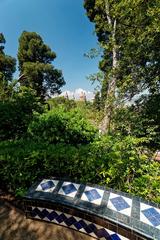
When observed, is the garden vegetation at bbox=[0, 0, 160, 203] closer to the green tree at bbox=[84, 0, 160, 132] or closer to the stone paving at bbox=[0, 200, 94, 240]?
the green tree at bbox=[84, 0, 160, 132]

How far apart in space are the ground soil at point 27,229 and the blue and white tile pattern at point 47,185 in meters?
0.44

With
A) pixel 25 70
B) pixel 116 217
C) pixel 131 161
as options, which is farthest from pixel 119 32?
pixel 25 70

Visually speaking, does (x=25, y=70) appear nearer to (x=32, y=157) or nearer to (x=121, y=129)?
(x=121, y=129)

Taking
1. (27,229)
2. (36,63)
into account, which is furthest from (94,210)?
(36,63)

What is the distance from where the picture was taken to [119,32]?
8.65 meters

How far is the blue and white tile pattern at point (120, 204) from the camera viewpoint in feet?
8.38

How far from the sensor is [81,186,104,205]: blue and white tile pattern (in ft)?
9.12

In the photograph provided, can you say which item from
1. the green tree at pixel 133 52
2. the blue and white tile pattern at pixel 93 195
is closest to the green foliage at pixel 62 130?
the blue and white tile pattern at pixel 93 195

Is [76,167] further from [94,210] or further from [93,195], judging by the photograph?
[94,210]

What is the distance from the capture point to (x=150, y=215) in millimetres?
2443

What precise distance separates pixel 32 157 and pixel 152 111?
19.1ft

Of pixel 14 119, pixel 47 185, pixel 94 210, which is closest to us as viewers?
pixel 94 210

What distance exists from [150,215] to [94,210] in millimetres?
651

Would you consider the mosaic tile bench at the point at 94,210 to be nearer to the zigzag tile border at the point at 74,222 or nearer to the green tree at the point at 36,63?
the zigzag tile border at the point at 74,222
